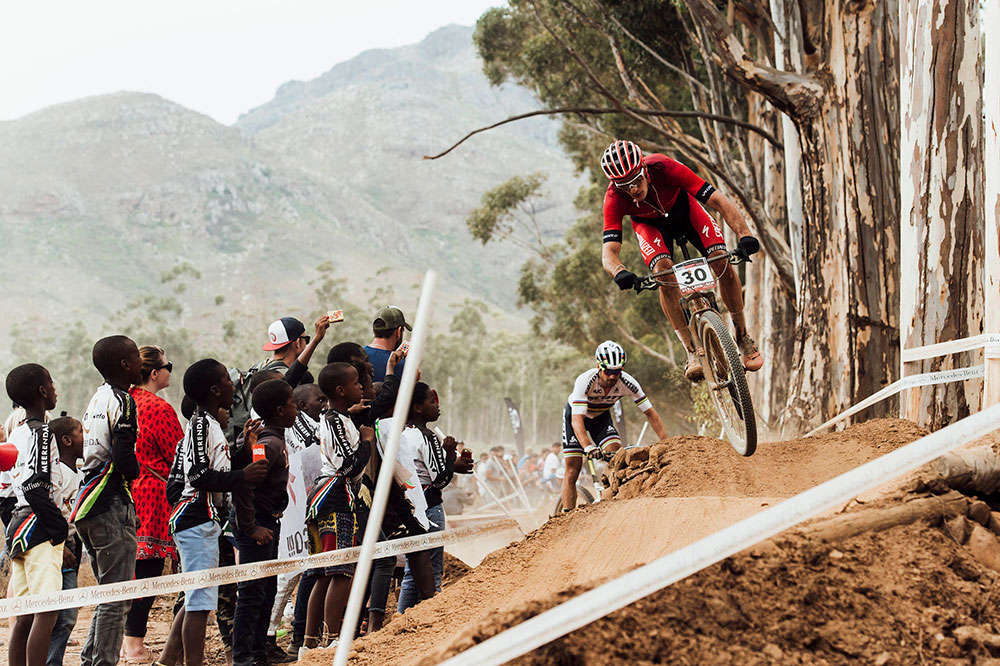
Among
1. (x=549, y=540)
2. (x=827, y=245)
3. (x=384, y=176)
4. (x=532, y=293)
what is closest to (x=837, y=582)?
(x=549, y=540)

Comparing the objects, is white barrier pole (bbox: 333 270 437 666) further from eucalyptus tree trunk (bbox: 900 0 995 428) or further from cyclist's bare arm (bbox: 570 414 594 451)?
cyclist's bare arm (bbox: 570 414 594 451)

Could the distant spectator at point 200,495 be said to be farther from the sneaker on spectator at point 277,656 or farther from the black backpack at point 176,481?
the sneaker on spectator at point 277,656

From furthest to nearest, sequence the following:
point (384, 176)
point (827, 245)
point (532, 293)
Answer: point (384, 176) → point (532, 293) → point (827, 245)

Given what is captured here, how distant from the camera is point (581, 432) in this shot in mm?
8734

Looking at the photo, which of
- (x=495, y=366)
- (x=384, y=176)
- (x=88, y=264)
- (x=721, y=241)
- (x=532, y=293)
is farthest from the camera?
(x=384, y=176)

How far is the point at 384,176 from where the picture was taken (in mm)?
189500

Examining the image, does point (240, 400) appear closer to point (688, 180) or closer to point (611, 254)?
point (611, 254)

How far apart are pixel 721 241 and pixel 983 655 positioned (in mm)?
3823

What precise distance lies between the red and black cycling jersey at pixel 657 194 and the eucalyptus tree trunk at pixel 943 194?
5.44ft

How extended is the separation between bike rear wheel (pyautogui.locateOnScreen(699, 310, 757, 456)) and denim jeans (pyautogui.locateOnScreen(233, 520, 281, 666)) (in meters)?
3.04

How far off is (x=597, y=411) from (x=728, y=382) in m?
3.02

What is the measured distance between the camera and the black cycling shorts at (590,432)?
9156 millimetres

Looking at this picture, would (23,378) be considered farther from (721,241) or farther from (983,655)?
(983,655)

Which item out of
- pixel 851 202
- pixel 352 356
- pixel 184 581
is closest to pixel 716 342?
pixel 352 356
